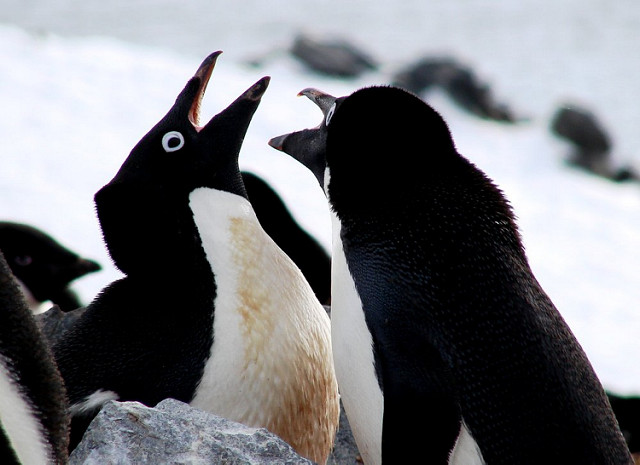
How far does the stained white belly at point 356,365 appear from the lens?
2.05 meters

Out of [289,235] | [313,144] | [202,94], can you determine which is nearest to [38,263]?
[289,235]

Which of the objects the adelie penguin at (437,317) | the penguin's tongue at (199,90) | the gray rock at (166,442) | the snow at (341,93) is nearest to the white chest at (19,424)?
the gray rock at (166,442)

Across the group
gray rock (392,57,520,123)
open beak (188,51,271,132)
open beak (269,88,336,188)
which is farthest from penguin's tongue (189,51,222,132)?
gray rock (392,57,520,123)

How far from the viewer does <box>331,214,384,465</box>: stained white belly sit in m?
2.05

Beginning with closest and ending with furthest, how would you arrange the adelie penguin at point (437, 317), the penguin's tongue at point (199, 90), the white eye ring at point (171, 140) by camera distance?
the adelie penguin at point (437, 317) → the white eye ring at point (171, 140) → the penguin's tongue at point (199, 90)

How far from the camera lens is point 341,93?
17.7 metres

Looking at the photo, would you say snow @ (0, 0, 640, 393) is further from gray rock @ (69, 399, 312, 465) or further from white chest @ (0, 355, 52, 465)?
white chest @ (0, 355, 52, 465)

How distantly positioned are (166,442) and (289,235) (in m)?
2.33

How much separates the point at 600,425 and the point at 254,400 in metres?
0.79

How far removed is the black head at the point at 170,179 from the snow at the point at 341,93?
418 centimetres

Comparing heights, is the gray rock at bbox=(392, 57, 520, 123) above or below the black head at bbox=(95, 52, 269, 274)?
below

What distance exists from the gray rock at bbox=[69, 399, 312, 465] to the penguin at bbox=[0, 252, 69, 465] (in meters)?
0.10

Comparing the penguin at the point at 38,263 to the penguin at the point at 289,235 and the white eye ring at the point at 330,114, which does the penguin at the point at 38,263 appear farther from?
the white eye ring at the point at 330,114

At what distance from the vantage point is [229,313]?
224cm
